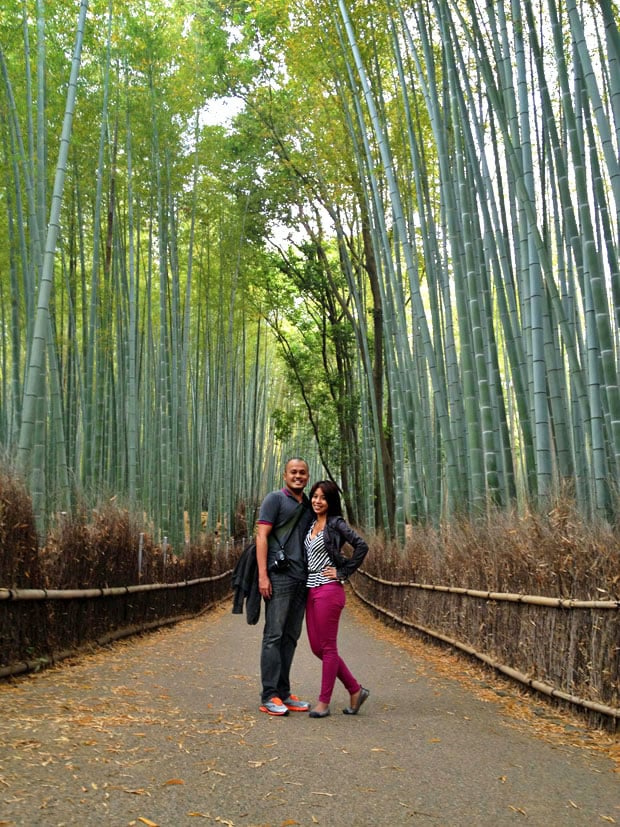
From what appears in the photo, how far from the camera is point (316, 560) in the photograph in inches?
126

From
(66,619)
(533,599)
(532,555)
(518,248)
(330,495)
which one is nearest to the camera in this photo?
(330,495)

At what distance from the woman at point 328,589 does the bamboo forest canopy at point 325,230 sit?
3.63 ft

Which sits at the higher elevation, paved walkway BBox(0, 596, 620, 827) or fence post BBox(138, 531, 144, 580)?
fence post BBox(138, 531, 144, 580)

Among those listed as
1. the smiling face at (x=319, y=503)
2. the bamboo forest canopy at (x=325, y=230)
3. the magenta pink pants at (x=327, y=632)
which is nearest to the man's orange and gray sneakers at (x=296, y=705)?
the magenta pink pants at (x=327, y=632)

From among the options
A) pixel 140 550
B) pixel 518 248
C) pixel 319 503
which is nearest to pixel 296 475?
pixel 319 503

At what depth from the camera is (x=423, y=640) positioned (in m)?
5.85

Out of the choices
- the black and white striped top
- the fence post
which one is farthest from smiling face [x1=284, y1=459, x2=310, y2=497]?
the fence post

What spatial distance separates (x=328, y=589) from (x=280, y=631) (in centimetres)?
23

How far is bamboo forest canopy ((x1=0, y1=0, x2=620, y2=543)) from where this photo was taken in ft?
14.1

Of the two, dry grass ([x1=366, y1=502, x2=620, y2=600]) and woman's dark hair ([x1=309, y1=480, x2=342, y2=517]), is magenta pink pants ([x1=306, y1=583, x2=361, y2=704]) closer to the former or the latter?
woman's dark hair ([x1=309, y1=480, x2=342, y2=517])

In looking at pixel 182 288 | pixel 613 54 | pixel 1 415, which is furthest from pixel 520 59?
pixel 182 288

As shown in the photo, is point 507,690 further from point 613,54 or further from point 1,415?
point 1,415

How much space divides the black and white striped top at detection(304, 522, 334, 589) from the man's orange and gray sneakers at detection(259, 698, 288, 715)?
0.43m

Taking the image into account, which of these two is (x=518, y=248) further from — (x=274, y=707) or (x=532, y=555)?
(x=274, y=707)
